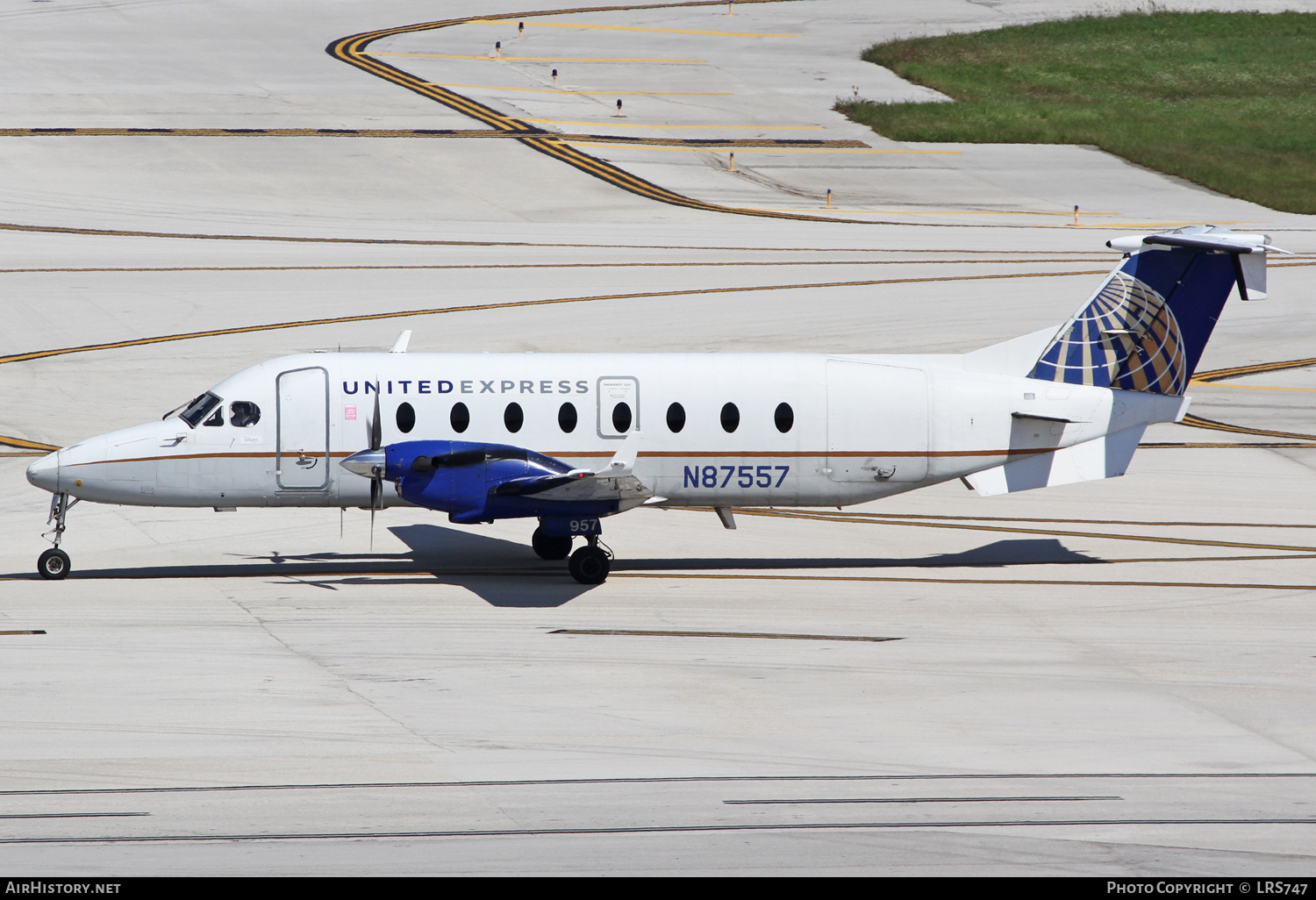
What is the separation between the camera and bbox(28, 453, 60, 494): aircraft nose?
20984mm

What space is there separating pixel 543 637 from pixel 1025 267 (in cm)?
2933

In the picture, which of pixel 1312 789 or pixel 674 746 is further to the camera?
pixel 674 746

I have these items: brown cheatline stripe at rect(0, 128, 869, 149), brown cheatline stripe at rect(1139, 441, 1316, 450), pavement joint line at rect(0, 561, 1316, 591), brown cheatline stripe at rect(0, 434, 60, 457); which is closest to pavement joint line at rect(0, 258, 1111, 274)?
brown cheatline stripe at rect(0, 434, 60, 457)

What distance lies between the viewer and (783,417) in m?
22.4

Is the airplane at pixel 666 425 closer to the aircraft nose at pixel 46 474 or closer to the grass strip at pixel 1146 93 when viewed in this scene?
the aircraft nose at pixel 46 474

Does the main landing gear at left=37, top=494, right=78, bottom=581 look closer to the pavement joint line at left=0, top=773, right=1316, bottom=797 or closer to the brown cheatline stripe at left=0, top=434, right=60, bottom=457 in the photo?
the brown cheatline stripe at left=0, top=434, right=60, bottom=457

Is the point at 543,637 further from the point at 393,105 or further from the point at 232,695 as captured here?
the point at 393,105

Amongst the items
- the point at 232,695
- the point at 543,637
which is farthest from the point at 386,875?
the point at 543,637

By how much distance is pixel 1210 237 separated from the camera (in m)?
23.0

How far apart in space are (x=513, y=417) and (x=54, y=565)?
722cm

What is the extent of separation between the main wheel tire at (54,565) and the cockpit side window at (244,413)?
126 inches

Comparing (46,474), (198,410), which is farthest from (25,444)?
(198,410)

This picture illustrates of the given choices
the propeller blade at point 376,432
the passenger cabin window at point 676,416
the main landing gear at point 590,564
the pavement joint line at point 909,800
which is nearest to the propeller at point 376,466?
the propeller blade at point 376,432

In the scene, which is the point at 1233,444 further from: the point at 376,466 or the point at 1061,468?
the point at 376,466
